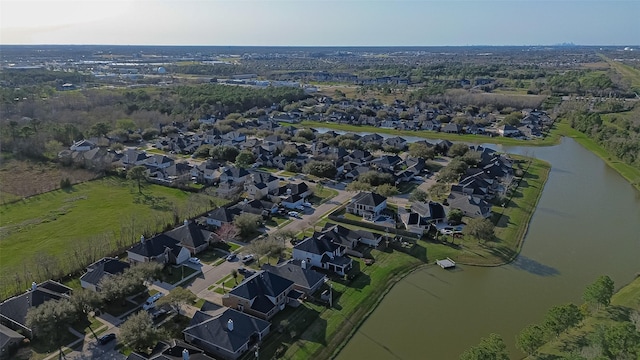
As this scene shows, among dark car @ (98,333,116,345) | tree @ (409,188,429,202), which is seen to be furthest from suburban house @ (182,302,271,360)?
tree @ (409,188,429,202)

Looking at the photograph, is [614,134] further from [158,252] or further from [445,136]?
[158,252]

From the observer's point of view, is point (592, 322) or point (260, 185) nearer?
point (592, 322)

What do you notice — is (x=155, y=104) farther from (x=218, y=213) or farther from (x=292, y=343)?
(x=292, y=343)

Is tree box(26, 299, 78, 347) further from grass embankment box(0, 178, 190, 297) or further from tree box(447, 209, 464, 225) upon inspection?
tree box(447, 209, 464, 225)

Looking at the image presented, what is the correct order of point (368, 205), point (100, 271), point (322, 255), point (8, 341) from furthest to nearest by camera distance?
point (368, 205)
point (322, 255)
point (100, 271)
point (8, 341)

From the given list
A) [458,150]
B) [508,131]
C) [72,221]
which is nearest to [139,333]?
[72,221]

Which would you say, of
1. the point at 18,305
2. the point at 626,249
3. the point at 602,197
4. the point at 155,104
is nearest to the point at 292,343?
the point at 18,305
